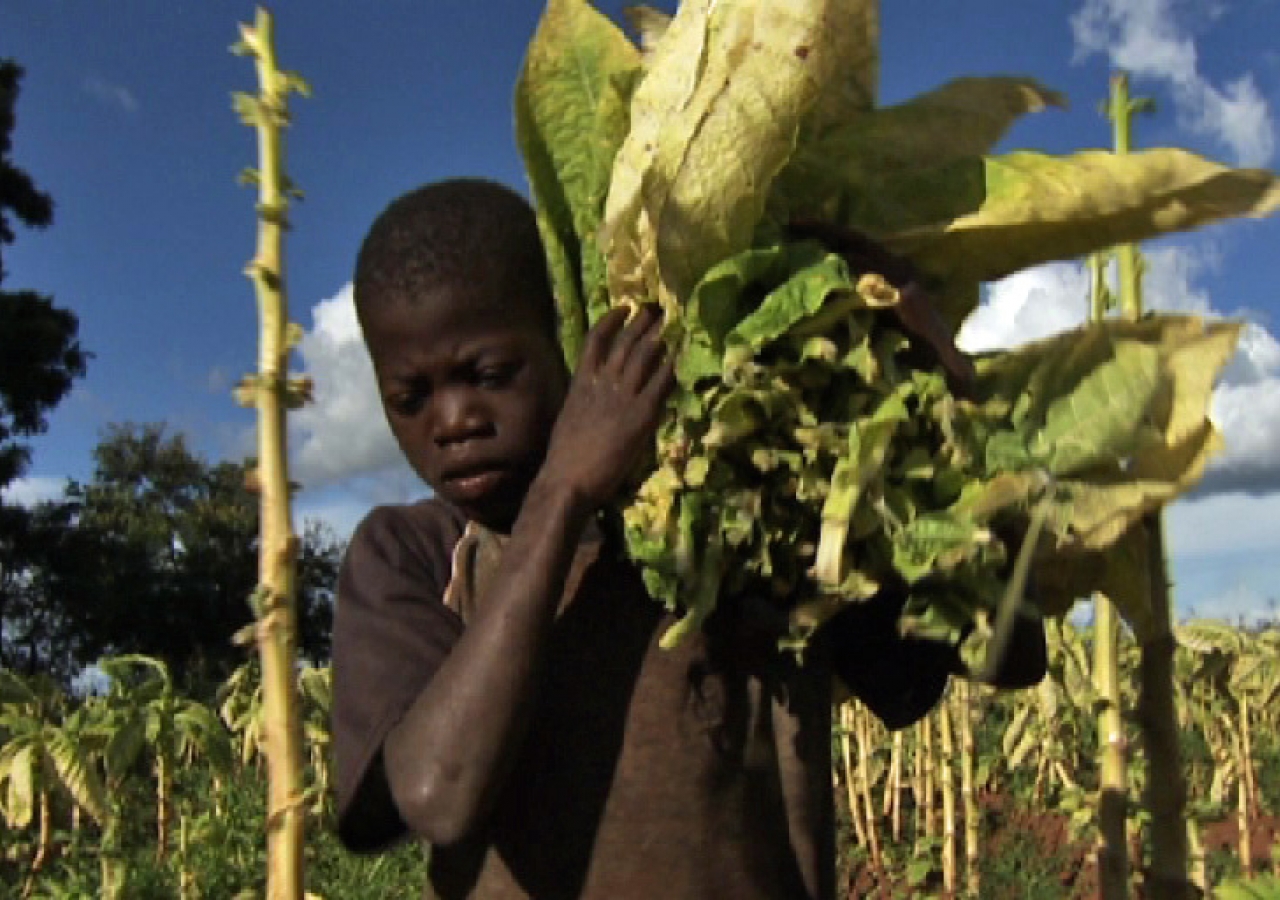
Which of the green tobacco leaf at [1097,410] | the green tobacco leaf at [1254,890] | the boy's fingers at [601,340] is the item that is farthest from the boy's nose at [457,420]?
the green tobacco leaf at [1254,890]

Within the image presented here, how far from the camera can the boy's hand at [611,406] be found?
1.11m

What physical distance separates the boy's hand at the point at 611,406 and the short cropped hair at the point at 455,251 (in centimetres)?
14

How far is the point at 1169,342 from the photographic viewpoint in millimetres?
1102

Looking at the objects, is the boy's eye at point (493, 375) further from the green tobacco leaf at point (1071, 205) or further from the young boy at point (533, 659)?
the green tobacco leaf at point (1071, 205)

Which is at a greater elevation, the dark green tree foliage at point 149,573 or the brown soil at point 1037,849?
the dark green tree foliage at point 149,573

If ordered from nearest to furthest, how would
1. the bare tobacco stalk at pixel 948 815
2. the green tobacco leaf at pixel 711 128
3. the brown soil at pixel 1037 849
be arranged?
the green tobacco leaf at pixel 711 128 < the bare tobacco stalk at pixel 948 815 < the brown soil at pixel 1037 849

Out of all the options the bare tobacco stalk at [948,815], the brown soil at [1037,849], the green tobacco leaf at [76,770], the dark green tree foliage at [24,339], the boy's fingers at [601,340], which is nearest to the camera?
the boy's fingers at [601,340]

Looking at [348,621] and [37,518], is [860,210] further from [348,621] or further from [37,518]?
[37,518]

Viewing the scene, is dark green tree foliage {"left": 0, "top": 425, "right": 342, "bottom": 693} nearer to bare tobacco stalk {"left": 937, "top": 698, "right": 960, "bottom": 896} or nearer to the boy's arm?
bare tobacco stalk {"left": 937, "top": 698, "right": 960, "bottom": 896}

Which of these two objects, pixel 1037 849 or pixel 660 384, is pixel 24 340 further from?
pixel 660 384

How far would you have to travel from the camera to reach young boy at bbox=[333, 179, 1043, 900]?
3.91ft

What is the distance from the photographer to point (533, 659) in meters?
1.17

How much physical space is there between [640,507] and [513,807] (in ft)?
1.13

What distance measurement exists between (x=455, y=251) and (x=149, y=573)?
824 inches
